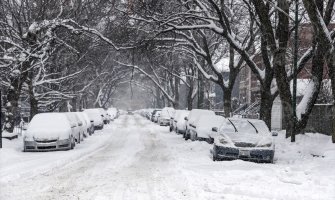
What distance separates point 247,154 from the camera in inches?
569

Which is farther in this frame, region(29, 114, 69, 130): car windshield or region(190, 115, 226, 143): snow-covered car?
region(190, 115, 226, 143): snow-covered car

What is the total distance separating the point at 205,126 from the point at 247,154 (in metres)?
7.44

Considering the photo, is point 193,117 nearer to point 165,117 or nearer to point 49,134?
point 49,134

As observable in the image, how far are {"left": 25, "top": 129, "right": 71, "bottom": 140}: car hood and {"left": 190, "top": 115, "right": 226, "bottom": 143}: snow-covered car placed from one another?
6289 mm

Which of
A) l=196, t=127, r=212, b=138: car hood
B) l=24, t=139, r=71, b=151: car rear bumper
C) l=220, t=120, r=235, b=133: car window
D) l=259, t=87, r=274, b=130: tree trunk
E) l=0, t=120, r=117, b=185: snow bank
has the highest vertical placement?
A: l=259, t=87, r=274, b=130: tree trunk

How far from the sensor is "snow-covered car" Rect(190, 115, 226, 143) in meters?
21.5

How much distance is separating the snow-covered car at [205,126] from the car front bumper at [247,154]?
251 inches

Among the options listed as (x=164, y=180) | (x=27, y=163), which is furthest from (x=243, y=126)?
(x=27, y=163)

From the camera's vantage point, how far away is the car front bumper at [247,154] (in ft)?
47.4

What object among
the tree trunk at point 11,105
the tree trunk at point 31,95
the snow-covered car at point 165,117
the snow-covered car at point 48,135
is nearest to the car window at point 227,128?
the snow-covered car at point 48,135

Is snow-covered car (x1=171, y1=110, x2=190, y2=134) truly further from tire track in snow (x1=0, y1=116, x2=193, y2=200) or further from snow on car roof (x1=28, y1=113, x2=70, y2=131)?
tire track in snow (x1=0, y1=116, x2=193, y2=200)

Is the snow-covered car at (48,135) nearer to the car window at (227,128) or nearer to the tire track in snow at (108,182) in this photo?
the tire track in snow at (108,182)

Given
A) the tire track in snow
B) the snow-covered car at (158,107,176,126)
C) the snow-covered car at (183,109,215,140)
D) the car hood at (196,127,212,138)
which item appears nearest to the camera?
the tire track in snow

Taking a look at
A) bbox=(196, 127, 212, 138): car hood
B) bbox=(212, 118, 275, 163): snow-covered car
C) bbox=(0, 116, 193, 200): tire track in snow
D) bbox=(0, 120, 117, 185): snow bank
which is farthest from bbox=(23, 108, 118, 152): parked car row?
bbox=(212, 118, 275, 163): snow-covered car
